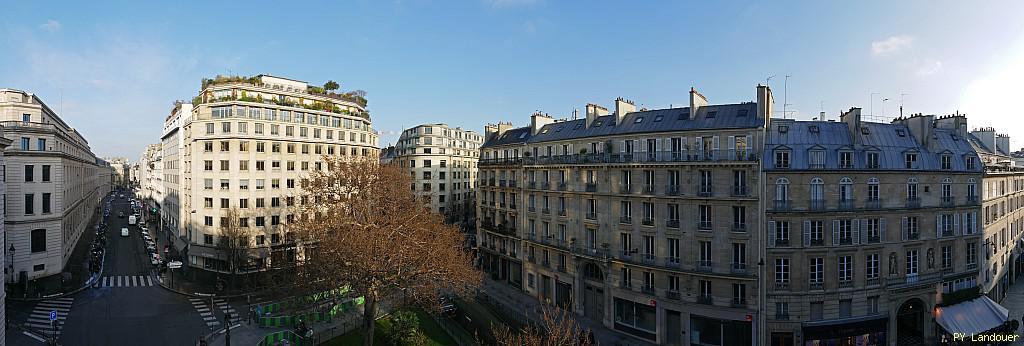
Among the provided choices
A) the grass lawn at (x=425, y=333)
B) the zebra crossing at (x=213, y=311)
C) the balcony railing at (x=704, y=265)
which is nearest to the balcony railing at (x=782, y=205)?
the balcony railing at (x=704, y=265)

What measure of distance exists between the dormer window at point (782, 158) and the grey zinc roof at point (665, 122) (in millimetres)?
2313

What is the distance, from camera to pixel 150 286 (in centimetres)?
4706

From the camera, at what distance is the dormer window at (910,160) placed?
3369cm

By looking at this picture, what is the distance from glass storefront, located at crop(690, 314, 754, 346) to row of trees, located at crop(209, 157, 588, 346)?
27.2ft

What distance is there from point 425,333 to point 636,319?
16.4m

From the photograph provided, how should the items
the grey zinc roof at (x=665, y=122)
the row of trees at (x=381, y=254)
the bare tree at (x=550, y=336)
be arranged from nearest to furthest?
the bare tree at (x=550, y=336), the row of trees at (x=381, y=254), the grey zinc roof at (x=665, y=122)

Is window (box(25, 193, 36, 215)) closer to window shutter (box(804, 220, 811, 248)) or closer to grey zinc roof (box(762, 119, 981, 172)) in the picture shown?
grey zinc roof (box(762, 119, 981, 172))

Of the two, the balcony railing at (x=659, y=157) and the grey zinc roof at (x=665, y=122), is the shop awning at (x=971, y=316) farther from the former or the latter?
the grey zinc roof at (x=665, y=122)

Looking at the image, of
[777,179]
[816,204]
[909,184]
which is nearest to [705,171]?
[777,179]

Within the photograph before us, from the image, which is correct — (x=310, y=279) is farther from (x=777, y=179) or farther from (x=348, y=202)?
(x=777, y=179)

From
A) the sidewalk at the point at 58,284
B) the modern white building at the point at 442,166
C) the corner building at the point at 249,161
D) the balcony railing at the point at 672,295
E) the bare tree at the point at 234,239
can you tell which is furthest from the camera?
the modern white building at the point at 442,166

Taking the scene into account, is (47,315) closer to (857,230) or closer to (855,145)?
(857,230)

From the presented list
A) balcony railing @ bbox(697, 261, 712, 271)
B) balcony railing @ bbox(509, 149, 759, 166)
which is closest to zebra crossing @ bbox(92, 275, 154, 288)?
balcony railing @ bbox(509, 149, 759, 166)

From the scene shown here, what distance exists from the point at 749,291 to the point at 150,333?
4183cm
